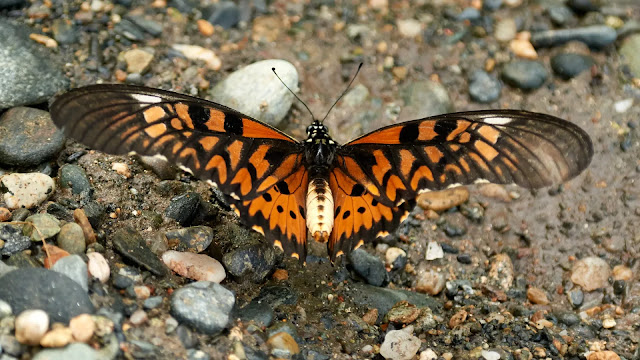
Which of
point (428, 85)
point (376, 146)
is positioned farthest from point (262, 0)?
point (376, 146)

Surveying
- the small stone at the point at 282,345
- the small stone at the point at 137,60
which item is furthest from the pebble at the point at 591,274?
the small stone at the point at 137,60

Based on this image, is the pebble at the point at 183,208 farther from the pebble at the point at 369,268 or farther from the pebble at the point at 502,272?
the pebble at the point at 502,272

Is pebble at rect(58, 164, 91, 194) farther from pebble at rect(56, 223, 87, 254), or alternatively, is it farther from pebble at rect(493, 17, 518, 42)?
pebble at rect(493, 17, 518, 42)

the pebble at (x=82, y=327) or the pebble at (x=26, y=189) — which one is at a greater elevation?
the pebble at (x=26, y=189)

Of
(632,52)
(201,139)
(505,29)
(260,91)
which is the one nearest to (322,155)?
(201,139)

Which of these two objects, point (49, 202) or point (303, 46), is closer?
point (49, 202)

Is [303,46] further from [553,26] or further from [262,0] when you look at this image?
[553,26]

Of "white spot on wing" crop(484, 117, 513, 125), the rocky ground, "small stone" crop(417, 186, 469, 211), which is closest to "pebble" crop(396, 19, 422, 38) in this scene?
the rocky ground
